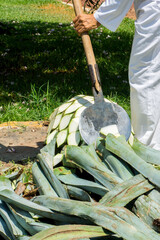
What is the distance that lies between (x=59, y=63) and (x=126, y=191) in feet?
14.8

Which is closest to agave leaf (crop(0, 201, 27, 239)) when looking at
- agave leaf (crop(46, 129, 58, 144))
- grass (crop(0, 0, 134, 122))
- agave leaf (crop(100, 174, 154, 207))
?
agave leaf (crop(100, 174, 154, 207))

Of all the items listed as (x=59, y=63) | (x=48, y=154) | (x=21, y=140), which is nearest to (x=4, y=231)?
(x=48, y=154)

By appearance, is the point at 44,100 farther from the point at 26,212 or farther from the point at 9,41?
the point at 9,41

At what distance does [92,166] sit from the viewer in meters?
2.12

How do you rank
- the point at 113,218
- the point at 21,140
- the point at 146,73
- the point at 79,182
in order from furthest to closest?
1. the point at 21,140
2. the point at 146,73
3. the point at 79,182
4. the point at 113,218

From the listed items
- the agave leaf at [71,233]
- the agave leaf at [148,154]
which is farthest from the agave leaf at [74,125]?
the agave leaf at [71,233]

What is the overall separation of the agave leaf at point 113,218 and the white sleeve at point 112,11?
1516 mm

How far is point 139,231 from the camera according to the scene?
1655 mm

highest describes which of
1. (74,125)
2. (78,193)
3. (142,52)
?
(142,52)

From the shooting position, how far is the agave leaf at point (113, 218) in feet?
5.38

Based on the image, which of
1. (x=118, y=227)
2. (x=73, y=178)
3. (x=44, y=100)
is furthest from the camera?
(x=44, y=100)

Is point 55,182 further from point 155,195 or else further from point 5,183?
point 155,195

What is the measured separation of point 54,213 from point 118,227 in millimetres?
390

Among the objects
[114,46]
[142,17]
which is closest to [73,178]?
[142,17]
